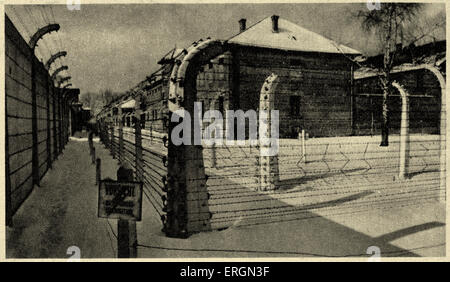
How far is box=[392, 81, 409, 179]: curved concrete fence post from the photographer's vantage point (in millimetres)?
6105

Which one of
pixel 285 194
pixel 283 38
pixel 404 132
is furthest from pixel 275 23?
pixel 285 194

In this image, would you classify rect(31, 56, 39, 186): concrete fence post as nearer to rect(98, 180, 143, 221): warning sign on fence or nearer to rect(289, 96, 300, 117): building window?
rect(98, 180, 143, 221): warning sign on fence

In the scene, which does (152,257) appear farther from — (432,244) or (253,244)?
(432,244)

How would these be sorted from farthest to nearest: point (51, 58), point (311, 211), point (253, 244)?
1. point (51, 58)
2. point (311, 211)
3. point (253, 244)

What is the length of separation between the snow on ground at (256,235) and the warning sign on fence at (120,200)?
84 cm

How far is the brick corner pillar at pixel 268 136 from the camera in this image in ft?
19.4

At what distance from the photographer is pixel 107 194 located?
265 centimetres

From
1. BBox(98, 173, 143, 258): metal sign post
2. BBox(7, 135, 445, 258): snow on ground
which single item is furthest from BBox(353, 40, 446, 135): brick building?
BBox(98, 173, 143, 258): metal sign post

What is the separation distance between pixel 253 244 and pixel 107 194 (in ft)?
5.48

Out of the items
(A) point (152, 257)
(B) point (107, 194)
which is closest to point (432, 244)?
(A) point (152, 257)

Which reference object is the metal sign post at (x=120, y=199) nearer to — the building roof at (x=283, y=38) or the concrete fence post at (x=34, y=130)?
the concrete fence post at (x=34, y=130)

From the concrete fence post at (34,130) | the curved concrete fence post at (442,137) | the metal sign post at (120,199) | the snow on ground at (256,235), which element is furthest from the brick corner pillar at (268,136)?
the concrete fence post at (34,130)

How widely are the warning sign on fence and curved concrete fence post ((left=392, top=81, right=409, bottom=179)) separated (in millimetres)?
5278

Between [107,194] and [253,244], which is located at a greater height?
[107,194]
